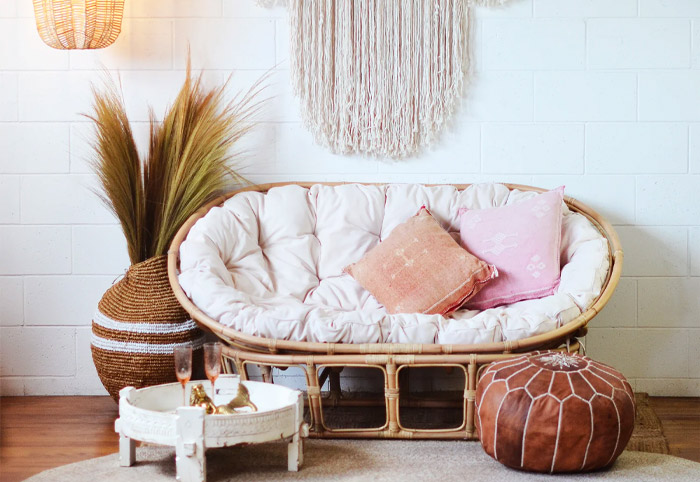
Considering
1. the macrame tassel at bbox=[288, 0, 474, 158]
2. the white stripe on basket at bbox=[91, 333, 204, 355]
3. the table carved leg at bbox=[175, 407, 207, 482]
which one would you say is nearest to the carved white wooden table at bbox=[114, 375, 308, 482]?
the table carved leg at bbox=[175, 407, 207, 482]

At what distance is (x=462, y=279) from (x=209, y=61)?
4.19 feet

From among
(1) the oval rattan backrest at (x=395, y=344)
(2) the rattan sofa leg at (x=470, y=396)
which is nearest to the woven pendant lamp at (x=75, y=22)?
(1) the oval rattan backrest at (x=395, y=344)

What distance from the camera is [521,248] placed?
8.55 feet

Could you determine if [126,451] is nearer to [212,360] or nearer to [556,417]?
[212,360]

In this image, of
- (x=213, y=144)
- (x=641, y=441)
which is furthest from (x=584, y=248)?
(x=213, y=144)

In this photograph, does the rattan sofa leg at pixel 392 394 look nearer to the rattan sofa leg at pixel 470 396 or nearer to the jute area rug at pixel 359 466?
the jute area rug at pixel 359 466

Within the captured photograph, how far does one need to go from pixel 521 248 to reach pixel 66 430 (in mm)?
1587

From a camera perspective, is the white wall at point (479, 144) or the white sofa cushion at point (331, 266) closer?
the white sofa cushion at point (331, 266)

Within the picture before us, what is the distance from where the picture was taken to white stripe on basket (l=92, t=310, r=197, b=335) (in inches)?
104

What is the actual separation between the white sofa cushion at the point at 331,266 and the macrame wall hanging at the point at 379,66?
0.24 m

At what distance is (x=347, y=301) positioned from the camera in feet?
8.87

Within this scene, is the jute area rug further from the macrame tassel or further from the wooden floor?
the macrame tassel

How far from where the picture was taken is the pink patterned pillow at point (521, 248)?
258 cm

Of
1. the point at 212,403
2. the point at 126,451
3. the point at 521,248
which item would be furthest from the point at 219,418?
the point at 521,248
